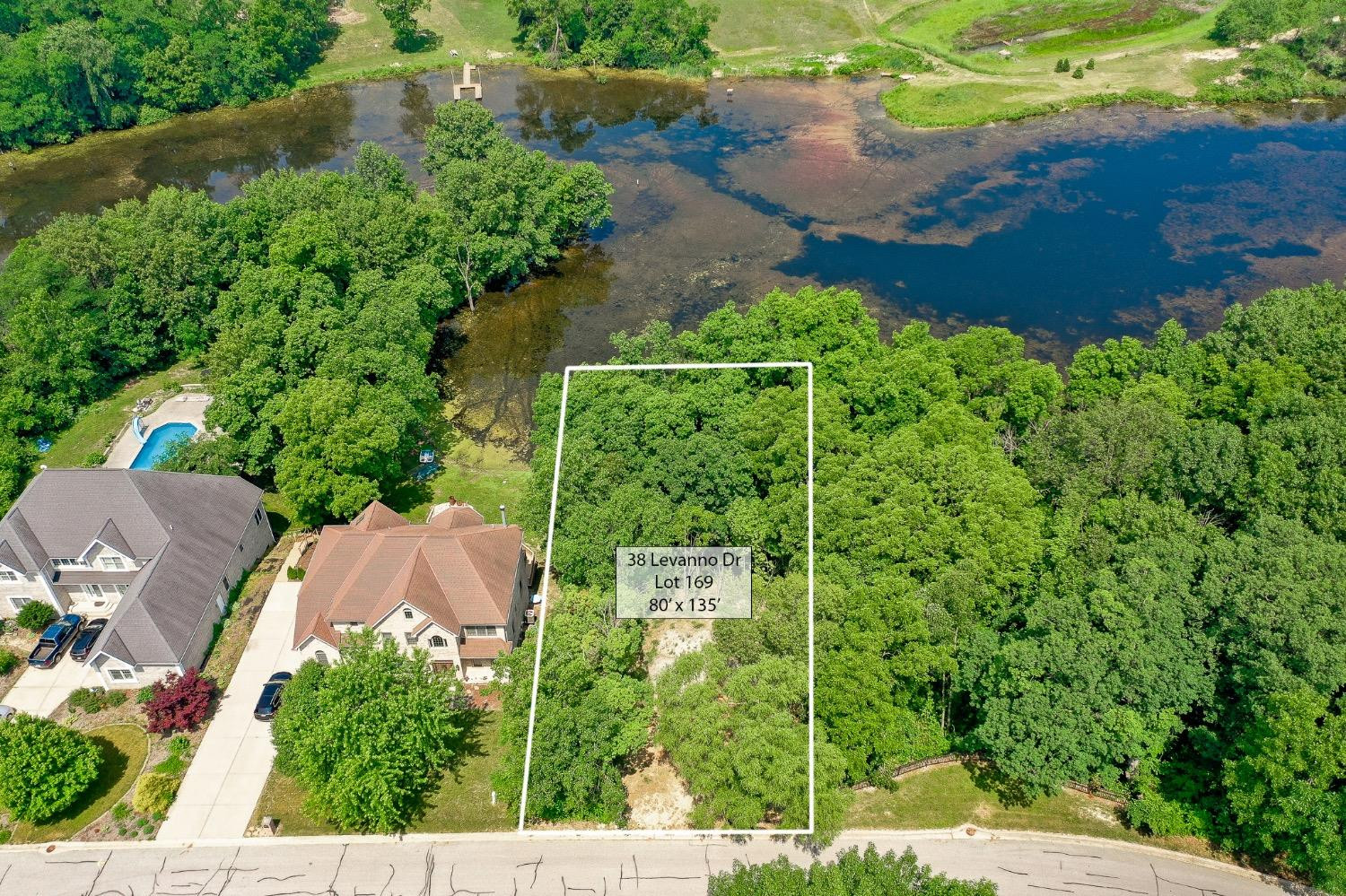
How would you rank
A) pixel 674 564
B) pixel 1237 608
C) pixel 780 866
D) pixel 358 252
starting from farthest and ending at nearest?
pixel 358 252
pixel 674 564
pixel 1237 608
pixel 780 866

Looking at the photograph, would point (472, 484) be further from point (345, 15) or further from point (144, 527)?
point (345, 15)

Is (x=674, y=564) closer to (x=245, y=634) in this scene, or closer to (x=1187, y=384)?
(x=245, y=634)

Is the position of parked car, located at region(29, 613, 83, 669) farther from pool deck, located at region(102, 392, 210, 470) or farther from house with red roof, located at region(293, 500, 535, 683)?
pool deck, located at region(102, 392, 210, 470)

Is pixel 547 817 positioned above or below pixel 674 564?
below

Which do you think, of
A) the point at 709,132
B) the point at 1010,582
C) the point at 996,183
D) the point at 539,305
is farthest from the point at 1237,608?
the point at 709,132

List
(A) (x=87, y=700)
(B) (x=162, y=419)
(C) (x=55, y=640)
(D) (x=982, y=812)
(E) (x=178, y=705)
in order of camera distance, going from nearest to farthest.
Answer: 1. (D) (x=982, y=812)
2. (E) (x=178, y=705)
3. (A) (x=87, y=700)
4. (C) (x=55, y=640)
5. (B) (x=162, y=419)

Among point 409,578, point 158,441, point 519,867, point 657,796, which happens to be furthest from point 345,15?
point 519,867
